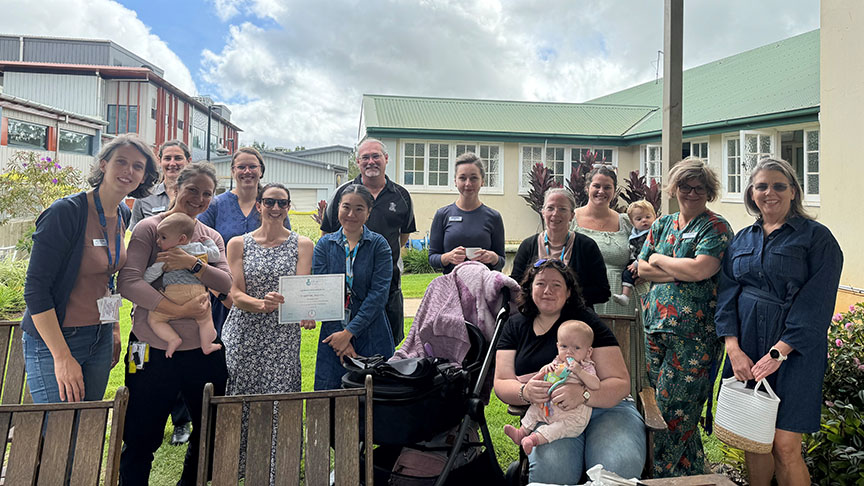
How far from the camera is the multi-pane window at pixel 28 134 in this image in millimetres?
18906

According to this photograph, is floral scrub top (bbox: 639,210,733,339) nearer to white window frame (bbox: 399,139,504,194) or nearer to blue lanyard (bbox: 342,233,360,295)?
blue lanyard (bbox: 342,233,360,295)

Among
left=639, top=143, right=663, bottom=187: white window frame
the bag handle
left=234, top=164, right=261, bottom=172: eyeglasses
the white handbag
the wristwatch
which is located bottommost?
the white handbag

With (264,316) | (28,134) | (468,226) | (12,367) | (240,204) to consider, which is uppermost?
(28,134)

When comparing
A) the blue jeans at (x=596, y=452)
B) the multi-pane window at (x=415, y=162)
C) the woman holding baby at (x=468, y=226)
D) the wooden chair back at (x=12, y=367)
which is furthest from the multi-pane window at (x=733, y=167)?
the wooden chair back at (x=12, y=367)

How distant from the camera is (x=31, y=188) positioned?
1237cm

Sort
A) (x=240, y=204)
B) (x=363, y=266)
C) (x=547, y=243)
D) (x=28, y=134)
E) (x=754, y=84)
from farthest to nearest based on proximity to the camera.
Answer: (x=28, y=134) < (x=754, y=84) < (x=240, y=204) < (x=547, y=243) < (x=363, y=266)

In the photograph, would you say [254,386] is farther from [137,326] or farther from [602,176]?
[602,176]

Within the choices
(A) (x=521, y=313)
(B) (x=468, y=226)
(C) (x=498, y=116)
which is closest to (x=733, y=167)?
(C) (x=498, y=116)

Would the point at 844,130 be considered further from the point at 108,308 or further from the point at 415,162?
the point at 415,162

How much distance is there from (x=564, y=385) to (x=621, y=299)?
1305 mm

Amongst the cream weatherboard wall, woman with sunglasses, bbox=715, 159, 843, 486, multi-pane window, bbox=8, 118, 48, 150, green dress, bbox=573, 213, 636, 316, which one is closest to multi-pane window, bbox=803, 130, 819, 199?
the cream weatherboard wall

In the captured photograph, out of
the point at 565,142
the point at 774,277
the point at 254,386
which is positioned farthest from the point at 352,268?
the point at 565,142

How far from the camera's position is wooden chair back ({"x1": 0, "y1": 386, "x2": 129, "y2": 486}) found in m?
2.23

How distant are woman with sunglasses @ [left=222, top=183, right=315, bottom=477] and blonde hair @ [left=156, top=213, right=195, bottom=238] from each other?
0.42 m
